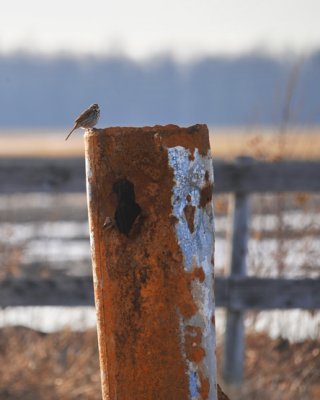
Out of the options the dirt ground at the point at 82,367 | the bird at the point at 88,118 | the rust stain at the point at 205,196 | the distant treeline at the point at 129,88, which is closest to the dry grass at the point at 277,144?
the dirt ground at the point at 82,367

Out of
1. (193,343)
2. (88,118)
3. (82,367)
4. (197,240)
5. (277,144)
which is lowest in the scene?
(82,367)

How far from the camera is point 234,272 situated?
20.2 feet

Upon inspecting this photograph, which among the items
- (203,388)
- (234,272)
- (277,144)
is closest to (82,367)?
(234,272)

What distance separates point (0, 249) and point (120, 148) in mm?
4895

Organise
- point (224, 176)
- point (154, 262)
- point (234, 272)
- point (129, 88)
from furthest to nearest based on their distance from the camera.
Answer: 1. point (129, 88)
2. point (234, 272)
3. point (224, 176)
4. point (154, 262)

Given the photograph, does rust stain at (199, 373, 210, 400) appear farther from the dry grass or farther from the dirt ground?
the dry grass

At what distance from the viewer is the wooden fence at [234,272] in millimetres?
5723

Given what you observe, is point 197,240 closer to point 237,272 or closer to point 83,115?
point 83,115

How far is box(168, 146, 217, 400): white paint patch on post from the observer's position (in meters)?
2.23

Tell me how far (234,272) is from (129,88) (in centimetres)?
11457

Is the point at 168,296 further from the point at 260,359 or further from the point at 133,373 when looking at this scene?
the point at 260,359

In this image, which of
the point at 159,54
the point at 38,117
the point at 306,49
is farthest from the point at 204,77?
the point at 306,49

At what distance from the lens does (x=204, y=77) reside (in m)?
125

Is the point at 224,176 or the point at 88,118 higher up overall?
the point at 88,118
